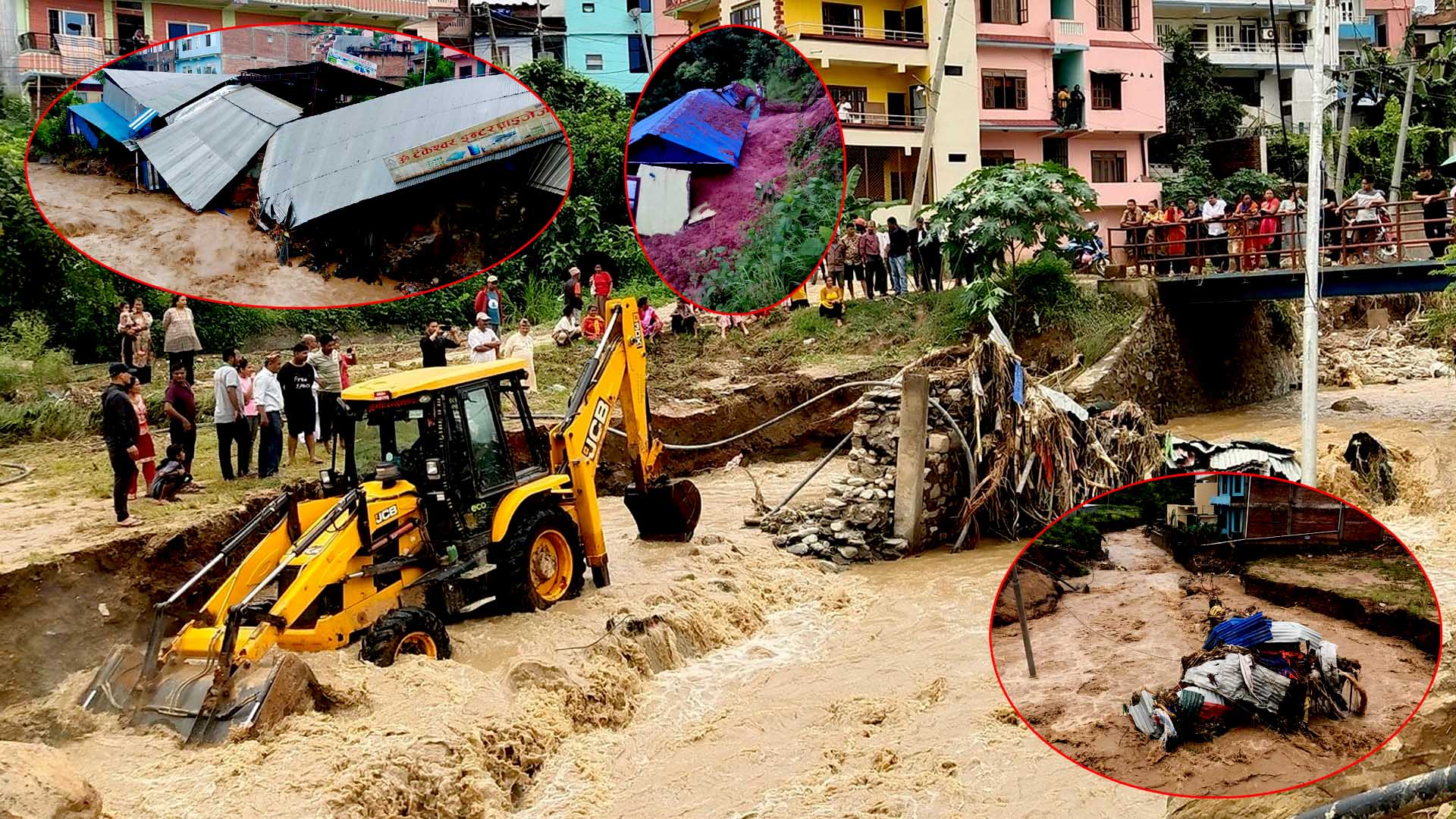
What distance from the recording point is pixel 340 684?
984 cm

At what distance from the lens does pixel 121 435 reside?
41.0ft

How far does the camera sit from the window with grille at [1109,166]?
1640 inches

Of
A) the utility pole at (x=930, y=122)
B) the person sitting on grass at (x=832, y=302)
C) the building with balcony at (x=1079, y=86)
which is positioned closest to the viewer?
the utility pole at (x=930, y=122)

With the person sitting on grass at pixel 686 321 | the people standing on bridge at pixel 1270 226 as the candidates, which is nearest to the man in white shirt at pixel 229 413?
the person sitting on grass at pixel 686 321

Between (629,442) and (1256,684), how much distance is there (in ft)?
37.3

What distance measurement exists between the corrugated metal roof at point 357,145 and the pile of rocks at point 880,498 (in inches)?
441

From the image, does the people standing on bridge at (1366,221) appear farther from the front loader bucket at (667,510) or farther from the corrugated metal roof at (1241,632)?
the corrugated metal roof at (1241,632)

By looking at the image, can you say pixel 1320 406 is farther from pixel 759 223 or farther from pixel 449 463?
pixel 449 463

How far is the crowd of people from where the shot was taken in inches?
941

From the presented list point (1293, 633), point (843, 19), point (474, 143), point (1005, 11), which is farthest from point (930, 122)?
point (1293, 633)

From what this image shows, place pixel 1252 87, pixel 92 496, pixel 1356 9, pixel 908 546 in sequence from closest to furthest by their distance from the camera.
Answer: pixel 92 496
pixel 908 546
pixel 1252 87
pixel 1356 9

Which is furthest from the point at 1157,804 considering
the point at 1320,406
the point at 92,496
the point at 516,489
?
the point at 1320,406

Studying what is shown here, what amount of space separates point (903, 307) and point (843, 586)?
11.8m

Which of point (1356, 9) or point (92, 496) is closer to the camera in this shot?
point (92, 496)
